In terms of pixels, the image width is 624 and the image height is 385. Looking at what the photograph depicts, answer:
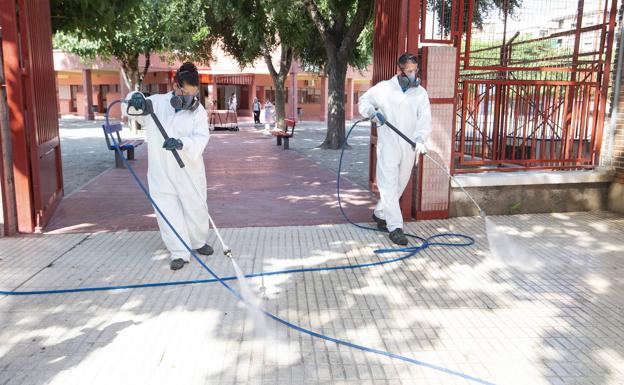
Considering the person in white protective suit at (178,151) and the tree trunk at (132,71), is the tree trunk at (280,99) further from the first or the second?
the person in white protective suit at (178,151)

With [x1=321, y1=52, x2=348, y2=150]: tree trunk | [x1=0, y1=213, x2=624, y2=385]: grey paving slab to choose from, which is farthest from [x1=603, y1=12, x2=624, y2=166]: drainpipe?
[x1=321, y1=52, x2=348, y2=150]: tree trunk

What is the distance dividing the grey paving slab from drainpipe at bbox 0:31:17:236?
9.7 inches

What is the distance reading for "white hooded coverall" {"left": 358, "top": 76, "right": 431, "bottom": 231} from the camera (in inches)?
216

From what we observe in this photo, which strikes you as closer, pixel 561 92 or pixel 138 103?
pixel 138 103

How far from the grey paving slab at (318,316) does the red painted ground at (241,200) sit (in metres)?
0.75

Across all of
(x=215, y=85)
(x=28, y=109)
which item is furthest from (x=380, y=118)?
(x=215, y=85)

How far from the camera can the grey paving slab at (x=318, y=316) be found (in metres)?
3.01

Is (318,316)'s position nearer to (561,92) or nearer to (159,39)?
(561,92)

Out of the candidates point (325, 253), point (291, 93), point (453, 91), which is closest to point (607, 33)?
point (453, 91)

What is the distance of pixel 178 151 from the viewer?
458cm

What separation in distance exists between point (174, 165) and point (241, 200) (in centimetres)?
311

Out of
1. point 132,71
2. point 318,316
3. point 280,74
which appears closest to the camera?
point 318,316

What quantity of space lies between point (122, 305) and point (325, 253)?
2.05 m

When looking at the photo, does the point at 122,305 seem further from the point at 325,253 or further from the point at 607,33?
the point at 607,33
